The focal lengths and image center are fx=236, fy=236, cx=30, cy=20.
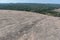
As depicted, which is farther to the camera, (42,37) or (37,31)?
(37,31)

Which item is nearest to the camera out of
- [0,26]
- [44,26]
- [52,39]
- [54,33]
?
[52,39]

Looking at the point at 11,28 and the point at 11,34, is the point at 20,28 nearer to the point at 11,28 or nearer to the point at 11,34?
the point at 11,28

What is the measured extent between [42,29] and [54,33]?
1431 millimetres

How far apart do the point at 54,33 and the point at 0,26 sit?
457 cm

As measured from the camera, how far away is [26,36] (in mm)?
17234

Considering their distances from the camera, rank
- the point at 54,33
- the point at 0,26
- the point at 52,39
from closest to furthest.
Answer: the point at 52,39, the point at 54,33, the point at 0,26

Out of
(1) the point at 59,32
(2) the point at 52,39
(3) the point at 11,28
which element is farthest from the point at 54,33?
(3) the point at 11,28

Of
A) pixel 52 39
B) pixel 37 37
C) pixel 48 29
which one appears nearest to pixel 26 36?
pixel 37 37

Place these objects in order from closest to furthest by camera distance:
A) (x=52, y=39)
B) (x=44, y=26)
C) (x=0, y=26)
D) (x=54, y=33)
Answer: (x=52, y=39), (x=54, y=33), (x=0, y=26), (x=44, y=26)

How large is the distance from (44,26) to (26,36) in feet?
13.4

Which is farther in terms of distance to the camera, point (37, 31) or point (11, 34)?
point (37, 31)

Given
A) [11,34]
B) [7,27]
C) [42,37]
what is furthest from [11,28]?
[42,37]

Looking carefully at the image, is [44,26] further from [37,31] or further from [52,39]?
[52,39]

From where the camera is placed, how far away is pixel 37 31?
1877cm
